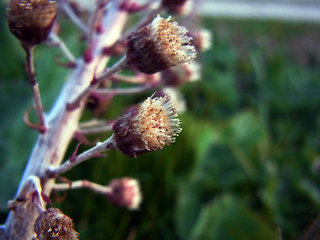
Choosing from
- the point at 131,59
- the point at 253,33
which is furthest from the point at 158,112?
the point at 253,33

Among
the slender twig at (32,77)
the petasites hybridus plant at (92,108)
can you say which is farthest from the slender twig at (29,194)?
the slender twig at (32,77)

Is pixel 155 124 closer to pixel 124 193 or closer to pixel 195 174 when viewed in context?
pixel 124 193

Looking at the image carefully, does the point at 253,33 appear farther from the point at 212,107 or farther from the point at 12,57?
the point at 12,57

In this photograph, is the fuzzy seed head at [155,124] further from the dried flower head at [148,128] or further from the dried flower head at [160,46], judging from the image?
the dried flower head at [160,46]

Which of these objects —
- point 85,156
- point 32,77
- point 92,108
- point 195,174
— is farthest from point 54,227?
point 195,174

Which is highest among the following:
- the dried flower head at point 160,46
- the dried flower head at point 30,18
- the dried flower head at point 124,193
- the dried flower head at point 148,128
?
the dried flower head at point 30,18
